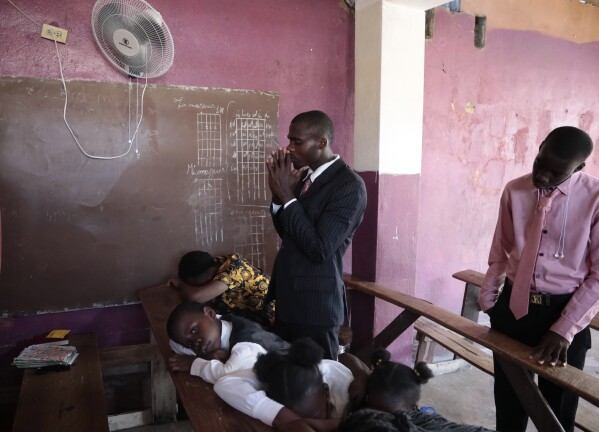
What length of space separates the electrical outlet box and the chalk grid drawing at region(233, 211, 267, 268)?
5.10ft

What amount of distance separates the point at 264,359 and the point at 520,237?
1.28 meters

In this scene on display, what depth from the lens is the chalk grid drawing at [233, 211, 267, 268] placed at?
3.25m

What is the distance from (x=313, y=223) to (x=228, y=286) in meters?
0.93

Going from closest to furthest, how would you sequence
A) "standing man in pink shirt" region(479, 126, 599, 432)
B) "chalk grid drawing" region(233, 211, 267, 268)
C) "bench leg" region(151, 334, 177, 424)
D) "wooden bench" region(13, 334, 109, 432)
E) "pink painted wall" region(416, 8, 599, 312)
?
"standing man in pink shirt" region(479, 126, 599, 432) → "wooden bench" region(13, 334, 109, 432) → "bench leg" region(151, 334, 177, 424) → "chalk grid drawing" region(233, 211, 267, 268) → "pink painted wall" region(416, 8, 599, 312)

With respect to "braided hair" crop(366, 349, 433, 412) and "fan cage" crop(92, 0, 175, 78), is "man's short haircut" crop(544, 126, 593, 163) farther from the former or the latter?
"fan cage" crop(92, 0, 175, 78)

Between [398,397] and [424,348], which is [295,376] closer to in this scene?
[398,397]

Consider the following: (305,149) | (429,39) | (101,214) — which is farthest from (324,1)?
(101,214)

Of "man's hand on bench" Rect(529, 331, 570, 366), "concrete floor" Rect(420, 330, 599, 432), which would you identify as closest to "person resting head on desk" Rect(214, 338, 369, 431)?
"man's hand on bench" Rect(529, 331, 570, 366)

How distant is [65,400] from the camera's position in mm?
2217

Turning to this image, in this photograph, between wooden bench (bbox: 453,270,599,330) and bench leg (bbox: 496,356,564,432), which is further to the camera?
wooden bench (bbox: 453,270,599,330)

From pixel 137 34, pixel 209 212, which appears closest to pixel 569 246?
pixel 209 212

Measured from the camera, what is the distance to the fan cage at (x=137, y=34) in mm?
2686

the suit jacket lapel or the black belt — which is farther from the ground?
the suit jacket lapel

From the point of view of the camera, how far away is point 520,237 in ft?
6.59
